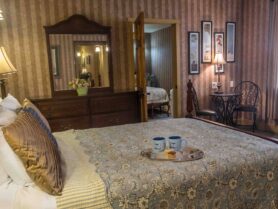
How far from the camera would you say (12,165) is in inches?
56.5

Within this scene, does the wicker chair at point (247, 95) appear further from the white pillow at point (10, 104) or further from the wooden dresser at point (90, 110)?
the white pillow at point (10, 104)

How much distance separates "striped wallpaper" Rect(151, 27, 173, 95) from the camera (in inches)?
288

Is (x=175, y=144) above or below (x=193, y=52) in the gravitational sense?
below

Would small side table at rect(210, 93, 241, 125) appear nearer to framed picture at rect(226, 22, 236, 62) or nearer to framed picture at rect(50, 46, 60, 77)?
framed picture at rect(226, 22, 236, 62)

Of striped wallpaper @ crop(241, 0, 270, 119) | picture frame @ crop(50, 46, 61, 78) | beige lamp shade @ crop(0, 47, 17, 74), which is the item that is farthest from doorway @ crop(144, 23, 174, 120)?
beige lamp shade @ crop(0, 47, 17, 74)

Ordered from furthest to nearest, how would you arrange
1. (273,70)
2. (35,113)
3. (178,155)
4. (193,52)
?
(193,52) < (273,70) < (35,113) < (178,155)

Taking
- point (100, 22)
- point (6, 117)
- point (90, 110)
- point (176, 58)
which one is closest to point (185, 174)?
point (6, 117)

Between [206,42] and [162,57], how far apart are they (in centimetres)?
276

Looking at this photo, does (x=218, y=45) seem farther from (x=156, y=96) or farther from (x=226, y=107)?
(x=156, y=96)

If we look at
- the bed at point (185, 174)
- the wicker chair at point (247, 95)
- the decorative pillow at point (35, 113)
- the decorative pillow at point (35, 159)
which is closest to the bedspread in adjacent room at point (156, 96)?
the wicker chair at point (247, 95)

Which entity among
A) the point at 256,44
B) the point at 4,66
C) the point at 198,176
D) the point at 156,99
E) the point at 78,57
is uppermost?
the point at 256,44

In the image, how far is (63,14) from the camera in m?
4.07

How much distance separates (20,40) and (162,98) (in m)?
3.79

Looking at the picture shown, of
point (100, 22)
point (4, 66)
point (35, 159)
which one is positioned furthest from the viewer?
point (100, 22)
